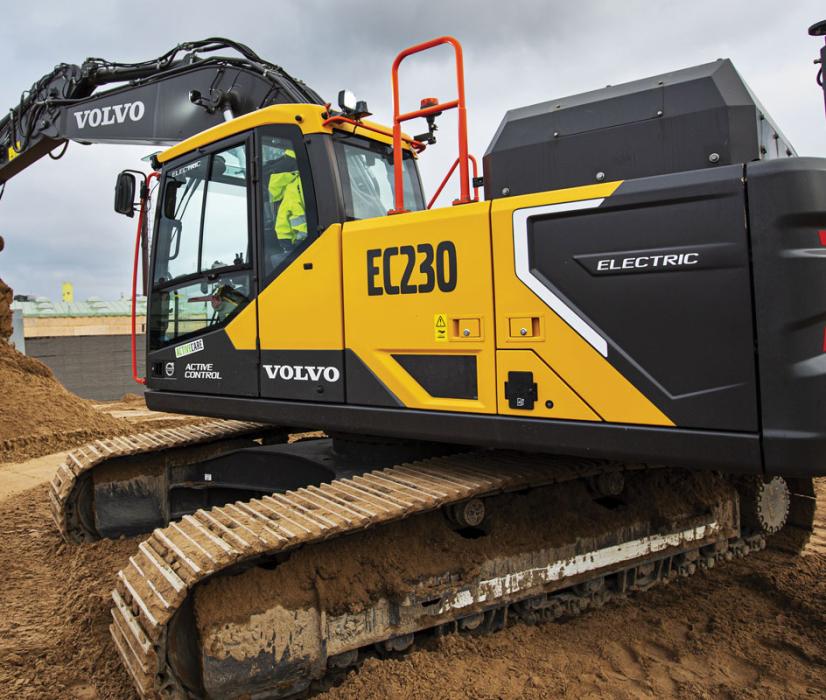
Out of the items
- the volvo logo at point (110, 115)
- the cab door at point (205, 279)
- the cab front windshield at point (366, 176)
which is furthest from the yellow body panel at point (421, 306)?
the volvo logo at point (110, 115)

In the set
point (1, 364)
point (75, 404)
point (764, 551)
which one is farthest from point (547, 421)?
point (1, 364)

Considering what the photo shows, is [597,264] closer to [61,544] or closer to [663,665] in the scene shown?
[663,665]

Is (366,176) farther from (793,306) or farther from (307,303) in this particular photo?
(793,306)

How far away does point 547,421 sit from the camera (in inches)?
116

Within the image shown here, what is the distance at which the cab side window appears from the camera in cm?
377

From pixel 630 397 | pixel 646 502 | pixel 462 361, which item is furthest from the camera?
pixel 646 502

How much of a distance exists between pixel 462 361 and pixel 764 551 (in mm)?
3053

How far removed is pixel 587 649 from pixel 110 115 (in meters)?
5.59

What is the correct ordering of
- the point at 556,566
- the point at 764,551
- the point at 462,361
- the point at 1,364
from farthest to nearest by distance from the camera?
the point at 1,364 → the point at 764,551 → the point at 556,566 → the point at 462,361

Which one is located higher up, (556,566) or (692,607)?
(556,566)

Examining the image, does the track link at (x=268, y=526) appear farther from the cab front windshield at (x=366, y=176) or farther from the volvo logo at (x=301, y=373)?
the cab front windshield at (x=366, y=176)

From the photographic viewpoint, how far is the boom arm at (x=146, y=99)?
502cm

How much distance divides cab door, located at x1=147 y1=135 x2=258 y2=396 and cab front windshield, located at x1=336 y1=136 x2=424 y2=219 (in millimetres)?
605

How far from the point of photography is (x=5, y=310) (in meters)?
10.7
